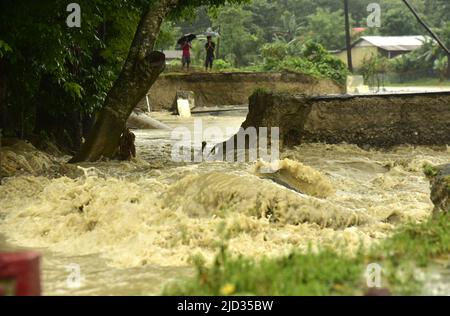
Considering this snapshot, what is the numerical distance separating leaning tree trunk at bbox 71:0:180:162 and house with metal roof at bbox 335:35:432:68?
→ 48.0 metres

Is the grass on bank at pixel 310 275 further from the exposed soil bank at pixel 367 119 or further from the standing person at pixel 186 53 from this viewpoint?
the standing person at pixel 186 53

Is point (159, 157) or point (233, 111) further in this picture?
point (233, 111)

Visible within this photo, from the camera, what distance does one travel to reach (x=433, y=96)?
17.0m

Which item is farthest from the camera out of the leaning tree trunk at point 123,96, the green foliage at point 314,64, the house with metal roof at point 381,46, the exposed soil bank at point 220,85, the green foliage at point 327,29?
the green foliage at point 327,29

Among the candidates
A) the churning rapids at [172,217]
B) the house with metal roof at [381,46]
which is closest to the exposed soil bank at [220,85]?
the house with metal roof at [381,46]

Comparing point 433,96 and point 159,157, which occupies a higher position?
point 433,96

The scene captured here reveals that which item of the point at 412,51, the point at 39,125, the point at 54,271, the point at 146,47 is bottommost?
the point at 54,271

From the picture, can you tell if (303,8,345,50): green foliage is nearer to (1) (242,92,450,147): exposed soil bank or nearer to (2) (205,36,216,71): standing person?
(2) (205,36,216,71): standing person

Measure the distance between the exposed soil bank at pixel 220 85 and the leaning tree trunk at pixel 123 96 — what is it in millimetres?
20725

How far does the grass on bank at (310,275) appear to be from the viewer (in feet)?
15.5

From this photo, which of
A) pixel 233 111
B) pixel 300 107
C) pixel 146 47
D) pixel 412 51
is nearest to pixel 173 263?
pixel 146 47

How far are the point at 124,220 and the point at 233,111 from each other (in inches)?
991
